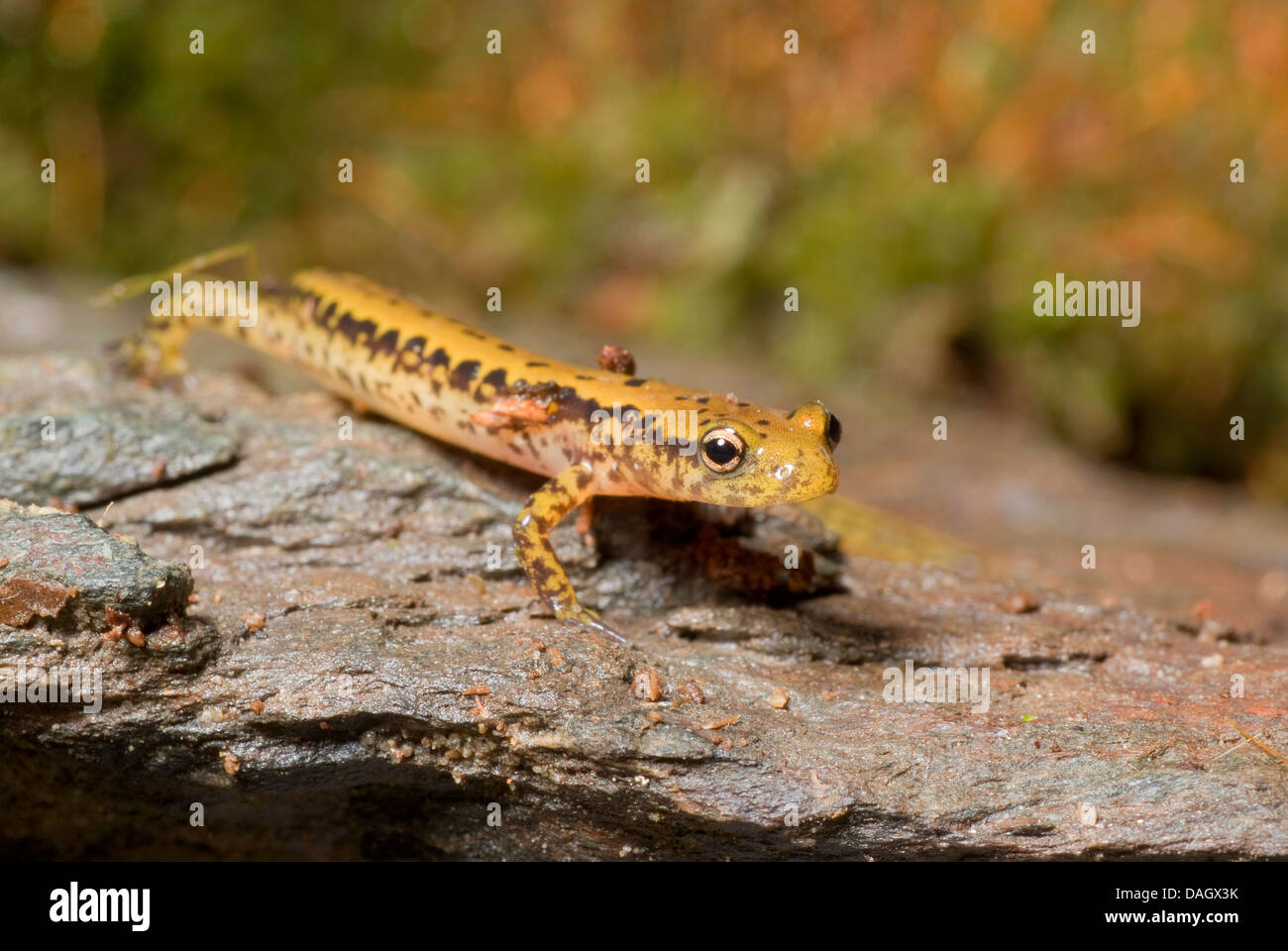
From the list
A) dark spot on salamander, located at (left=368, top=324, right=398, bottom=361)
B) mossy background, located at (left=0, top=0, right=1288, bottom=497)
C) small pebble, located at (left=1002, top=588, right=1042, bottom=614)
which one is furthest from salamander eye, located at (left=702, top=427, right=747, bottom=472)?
mossy background, located at (left=0, top=0, right=1288, bottom=497)

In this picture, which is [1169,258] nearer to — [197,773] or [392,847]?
[392,847]

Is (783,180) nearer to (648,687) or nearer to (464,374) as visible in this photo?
(464,374)

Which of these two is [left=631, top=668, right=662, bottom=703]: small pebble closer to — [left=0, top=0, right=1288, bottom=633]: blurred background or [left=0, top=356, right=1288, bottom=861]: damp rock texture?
[left=0, top=356, right=1288, bottom=861]: damp rock texture

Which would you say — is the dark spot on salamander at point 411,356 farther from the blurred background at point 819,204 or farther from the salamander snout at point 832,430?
the blurred background at point 819,204

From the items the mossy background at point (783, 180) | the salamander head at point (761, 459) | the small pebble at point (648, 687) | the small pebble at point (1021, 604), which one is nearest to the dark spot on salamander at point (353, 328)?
the salamander head at point (761, 459)

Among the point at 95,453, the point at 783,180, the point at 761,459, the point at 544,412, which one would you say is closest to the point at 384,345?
the point at 544,412

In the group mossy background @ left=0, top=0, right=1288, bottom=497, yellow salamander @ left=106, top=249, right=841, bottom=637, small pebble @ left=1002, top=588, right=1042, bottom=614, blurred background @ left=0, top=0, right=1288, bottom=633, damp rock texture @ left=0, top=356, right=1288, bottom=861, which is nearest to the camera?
damp rock texture @ left=0, top=356, right=1288, bottom=861

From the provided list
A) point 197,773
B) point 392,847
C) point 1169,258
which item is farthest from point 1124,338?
point 197,773

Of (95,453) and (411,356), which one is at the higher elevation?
(411,356)

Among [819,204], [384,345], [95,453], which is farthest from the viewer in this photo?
[819,204]
